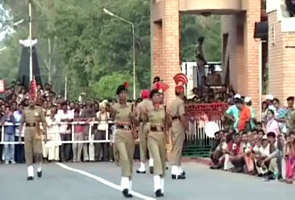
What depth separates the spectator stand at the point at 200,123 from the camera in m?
33.9

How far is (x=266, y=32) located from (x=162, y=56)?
13.7 feet

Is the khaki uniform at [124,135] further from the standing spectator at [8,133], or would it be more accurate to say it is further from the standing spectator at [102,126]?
the standing spectator at [8,133]

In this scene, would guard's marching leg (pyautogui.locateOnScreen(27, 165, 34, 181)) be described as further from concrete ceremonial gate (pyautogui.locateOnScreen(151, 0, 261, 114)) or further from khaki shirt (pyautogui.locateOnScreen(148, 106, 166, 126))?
concrete ceremonial gate (pyautogui.locateOnScreen(151, 0, 261, 114))

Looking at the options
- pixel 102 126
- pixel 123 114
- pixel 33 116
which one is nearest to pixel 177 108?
pixel 33 116

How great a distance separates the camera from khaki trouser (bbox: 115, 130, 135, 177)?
20656mm

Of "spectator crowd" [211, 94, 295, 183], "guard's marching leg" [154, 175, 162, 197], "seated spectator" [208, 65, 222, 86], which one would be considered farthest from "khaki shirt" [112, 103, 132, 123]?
"seated spectator" [208, 65, 222, 86]

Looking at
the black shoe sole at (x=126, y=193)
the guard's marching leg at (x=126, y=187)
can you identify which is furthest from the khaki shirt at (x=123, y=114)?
the black shoe sole at (x=126, y=193)

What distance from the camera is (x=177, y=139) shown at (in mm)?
25594

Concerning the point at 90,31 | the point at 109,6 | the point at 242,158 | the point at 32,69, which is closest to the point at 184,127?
the point at 242,158

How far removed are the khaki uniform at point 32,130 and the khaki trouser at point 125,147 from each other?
5729 millimetres

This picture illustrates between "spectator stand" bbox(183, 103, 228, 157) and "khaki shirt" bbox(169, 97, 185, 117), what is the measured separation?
28.4 feet

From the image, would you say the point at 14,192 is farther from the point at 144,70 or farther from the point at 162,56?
the point at 144,70

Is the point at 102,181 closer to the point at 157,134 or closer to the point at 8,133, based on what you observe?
the point at 157,134

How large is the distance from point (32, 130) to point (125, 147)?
6065 millimetres
